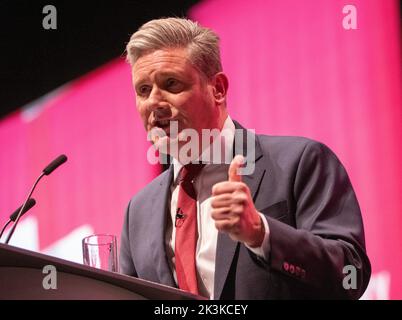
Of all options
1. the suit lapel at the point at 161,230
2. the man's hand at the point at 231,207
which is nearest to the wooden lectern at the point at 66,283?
the man's hand at the point at 231,207

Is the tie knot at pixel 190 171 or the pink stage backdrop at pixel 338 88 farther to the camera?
Answer: the pink stage backdrop at pixel 338 88

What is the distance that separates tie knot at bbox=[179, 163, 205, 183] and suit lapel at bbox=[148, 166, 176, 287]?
0.08 m

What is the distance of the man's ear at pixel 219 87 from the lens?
200cm

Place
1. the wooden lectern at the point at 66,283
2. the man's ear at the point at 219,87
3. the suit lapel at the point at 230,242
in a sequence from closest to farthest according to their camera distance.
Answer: the wooden lectern at the point at 66,283, the suit lapel at the point at 230,242, the man's ear at the point at 219,87

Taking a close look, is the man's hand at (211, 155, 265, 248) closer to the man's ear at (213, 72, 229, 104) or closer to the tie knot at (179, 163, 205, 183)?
the tie knot at (179, 163, 205, 183)

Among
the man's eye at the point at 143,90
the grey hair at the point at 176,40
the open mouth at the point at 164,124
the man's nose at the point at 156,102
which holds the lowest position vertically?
the open mouth at the point at 164,124

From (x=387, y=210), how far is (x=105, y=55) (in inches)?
A: 63.8

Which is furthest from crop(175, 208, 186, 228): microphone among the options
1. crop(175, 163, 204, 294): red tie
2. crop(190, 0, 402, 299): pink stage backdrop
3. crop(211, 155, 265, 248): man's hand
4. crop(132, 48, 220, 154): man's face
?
crop(190, 0, 402, 299): pink stage backdrop

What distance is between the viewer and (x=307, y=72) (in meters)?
2.60

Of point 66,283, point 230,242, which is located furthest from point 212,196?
point 66,283

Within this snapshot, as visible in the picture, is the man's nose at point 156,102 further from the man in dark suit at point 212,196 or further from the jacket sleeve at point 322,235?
the jacket sleeve at point 322,235

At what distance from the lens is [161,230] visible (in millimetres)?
1843

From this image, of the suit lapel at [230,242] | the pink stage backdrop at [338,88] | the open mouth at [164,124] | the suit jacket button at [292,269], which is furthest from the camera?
the pink stage backdrop at [338,88]

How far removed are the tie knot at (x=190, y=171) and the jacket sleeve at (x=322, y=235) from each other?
1.06ft
